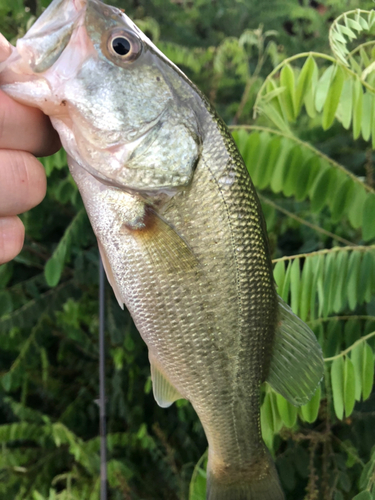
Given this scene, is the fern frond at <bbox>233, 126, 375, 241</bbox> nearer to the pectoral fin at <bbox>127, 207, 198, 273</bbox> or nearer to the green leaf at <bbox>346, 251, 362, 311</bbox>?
the green leaf at <bbox>346, 251, 362, 311</bbox>

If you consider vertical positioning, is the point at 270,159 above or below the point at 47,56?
below

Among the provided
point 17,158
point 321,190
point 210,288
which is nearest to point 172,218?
point 210,288

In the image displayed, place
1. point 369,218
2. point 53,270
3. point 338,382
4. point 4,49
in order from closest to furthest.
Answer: point 4,49, point 338,382, point 369,218, point 53,270

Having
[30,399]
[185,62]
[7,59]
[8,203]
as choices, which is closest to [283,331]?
[8,203]

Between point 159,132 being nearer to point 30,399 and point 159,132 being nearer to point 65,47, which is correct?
point 65,47

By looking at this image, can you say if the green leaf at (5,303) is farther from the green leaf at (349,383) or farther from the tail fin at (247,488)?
the green leaf at (349,383)

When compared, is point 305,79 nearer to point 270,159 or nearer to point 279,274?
point 270,159
